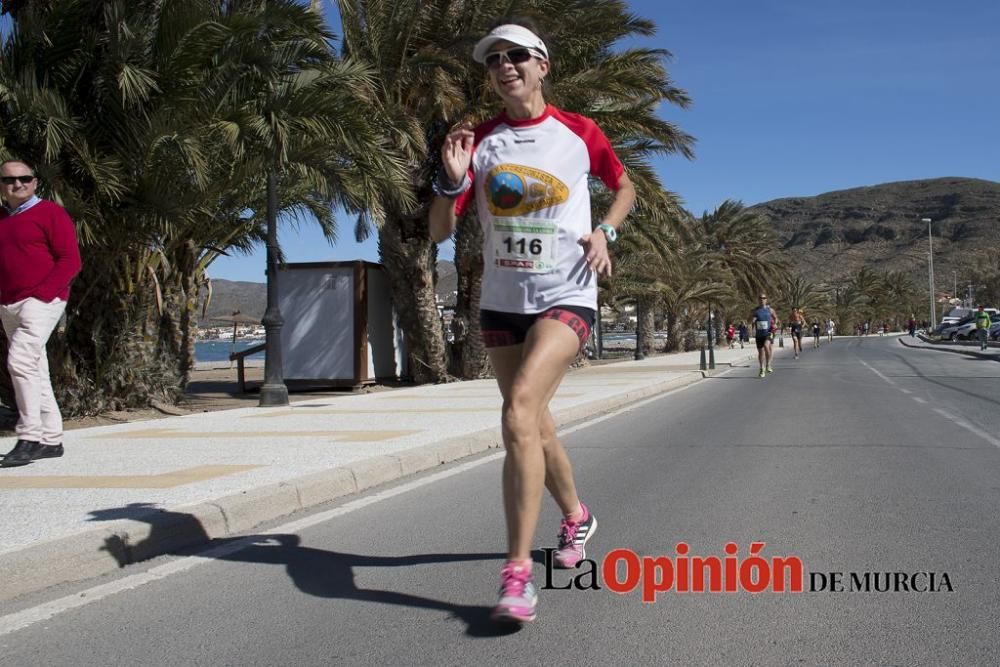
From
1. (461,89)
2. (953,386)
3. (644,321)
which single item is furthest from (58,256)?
(644,321)

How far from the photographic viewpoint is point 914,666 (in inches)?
121

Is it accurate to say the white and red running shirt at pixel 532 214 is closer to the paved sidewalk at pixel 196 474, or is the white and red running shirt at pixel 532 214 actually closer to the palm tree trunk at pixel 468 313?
the paved sidewalk at pixel 196 474

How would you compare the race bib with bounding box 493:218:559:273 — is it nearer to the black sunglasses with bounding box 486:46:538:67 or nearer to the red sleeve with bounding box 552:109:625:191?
the red sleeve with bounding box 552:109:625:191

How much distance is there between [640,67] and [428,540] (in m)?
16.0

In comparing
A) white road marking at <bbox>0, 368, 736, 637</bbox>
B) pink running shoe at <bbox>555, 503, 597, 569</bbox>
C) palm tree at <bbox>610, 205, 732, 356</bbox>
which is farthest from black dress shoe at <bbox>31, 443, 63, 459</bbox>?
palm tree at <bbox>610, 205, 732, 356</bbox>

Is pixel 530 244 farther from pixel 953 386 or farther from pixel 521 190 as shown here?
pixel 953 386

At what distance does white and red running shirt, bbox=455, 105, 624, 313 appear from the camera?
12.0ft

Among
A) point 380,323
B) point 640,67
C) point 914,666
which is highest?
point 640,67


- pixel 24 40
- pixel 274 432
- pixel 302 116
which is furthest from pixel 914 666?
pixel 24 40

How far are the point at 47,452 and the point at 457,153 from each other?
5.22m

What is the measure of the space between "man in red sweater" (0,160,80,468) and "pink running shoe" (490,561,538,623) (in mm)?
4628

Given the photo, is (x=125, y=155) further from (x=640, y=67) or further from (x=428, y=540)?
(x=640, y=67)

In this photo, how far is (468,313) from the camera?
20.8m

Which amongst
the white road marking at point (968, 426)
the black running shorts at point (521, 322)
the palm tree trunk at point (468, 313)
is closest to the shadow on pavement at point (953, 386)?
the white road marking at point (968, 426)
